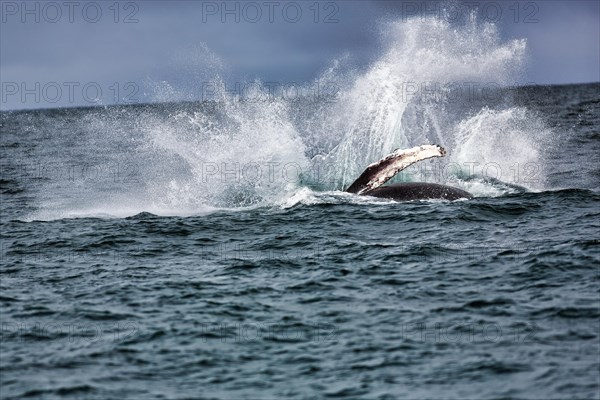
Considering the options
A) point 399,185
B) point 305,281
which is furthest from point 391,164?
point 305,281

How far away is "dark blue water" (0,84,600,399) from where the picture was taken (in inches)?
364

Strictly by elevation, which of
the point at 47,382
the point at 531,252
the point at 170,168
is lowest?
the point at 47,382

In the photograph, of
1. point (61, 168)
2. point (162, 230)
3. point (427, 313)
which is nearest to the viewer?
point (427, 313)

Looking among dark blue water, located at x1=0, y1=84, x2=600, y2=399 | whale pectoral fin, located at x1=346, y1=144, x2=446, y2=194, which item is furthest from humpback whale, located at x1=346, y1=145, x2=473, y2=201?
dark blue water, located at x1=0, y1=84, x2=600, y2=399

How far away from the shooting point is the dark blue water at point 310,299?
9.23 metres

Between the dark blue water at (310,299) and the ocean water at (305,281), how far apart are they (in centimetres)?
4

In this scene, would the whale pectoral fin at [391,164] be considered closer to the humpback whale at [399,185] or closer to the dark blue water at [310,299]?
the humpback whale at [399,185]

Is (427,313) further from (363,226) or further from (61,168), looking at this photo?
(61,168)

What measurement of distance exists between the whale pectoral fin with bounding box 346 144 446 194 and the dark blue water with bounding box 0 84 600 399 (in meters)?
0.60

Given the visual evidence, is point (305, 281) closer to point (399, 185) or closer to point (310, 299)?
point (310, 299)

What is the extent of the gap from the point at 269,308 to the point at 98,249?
5787 millimetres

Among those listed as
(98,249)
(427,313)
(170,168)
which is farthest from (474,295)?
(170,168)

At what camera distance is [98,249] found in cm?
1647

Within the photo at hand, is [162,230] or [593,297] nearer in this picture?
[593,297]
